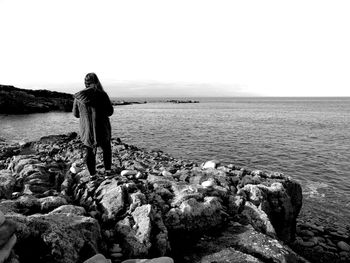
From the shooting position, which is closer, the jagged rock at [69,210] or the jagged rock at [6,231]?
the jagged rock at [6,231]

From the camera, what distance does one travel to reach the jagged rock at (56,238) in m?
4.21

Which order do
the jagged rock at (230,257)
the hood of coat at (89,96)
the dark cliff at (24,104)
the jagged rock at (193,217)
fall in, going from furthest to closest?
the dark cliff at (24,104) < the hood of coat at (89,96) < the jagged rock at (193,217) < the jagged rock at (230,257)

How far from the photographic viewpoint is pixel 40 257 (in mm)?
4145

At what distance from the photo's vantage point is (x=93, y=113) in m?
7.36

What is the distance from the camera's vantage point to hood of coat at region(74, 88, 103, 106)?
7137mm

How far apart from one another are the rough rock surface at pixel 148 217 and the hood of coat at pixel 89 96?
220cm

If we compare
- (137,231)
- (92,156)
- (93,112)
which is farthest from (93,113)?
(137,231)

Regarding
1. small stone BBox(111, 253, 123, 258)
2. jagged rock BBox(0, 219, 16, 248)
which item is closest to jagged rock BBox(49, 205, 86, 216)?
small stone BBox(111, 253, 123, 258)

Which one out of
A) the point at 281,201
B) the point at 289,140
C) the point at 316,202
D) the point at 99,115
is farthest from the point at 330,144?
the point at 99,115

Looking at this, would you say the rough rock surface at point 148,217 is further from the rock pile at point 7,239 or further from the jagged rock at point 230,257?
Result: the rock pile at point 7,239

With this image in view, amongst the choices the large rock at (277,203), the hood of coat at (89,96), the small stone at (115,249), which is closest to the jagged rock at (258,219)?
the large rock at (277,203)

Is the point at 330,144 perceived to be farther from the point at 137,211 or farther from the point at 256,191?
the point at 137,211

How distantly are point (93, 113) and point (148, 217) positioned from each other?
3.39 meters

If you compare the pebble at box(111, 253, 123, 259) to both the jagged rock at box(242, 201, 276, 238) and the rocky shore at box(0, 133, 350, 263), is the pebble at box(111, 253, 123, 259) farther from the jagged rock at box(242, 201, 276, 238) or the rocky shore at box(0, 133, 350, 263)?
the jagged rock at box(242, 201, 276, 238)
